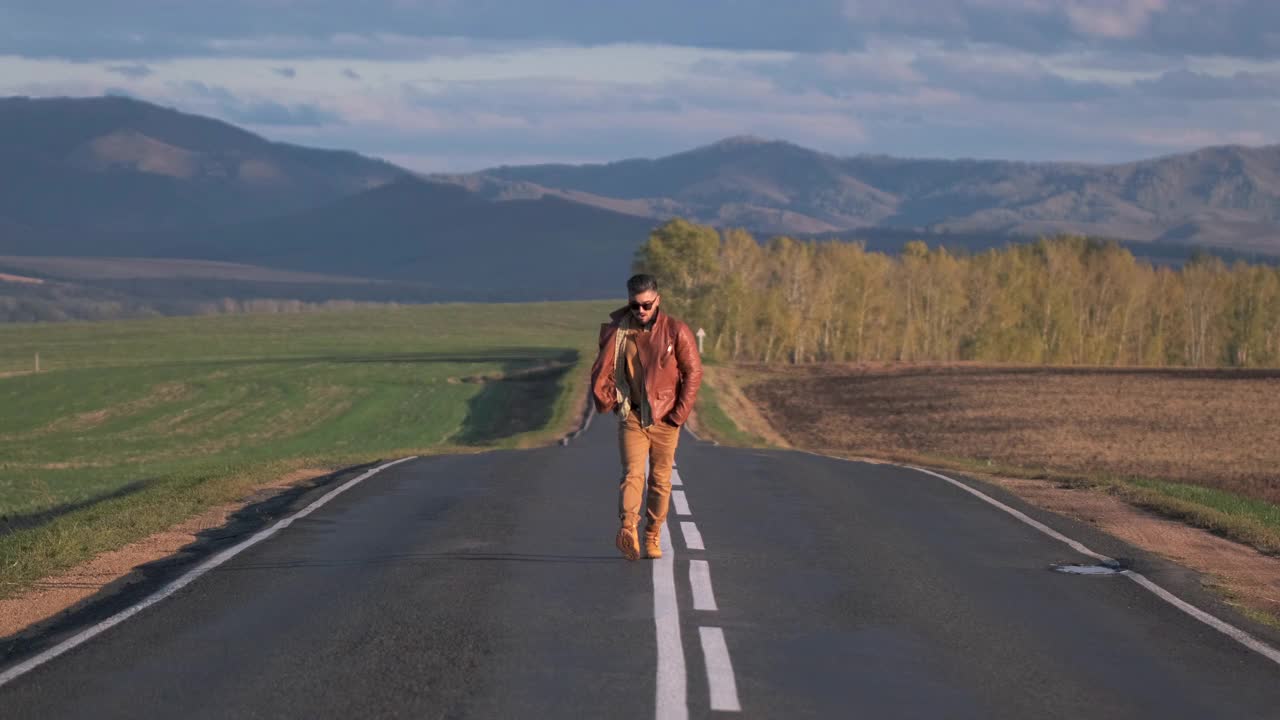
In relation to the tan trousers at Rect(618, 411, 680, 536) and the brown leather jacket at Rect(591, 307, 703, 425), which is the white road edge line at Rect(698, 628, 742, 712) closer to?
the tan trousers at Rect(618, 411, 680, 536)

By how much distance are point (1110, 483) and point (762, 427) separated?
102ft

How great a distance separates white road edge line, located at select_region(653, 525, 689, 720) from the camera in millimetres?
7770

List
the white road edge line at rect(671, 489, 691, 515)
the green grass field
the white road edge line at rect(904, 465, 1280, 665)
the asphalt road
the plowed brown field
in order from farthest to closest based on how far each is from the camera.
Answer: the plowed brown field < the green grass field < the white road edge line at rect(671, 489, 691, 515) < the white road edge line at rect(904, 465, 1280, 665) < the asphalt road

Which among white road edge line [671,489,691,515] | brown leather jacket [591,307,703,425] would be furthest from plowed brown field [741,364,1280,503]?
brown leather jacket [591,307,703,425]

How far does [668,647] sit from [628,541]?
9.15 ft

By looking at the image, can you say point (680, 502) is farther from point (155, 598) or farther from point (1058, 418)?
point (1058, 418)

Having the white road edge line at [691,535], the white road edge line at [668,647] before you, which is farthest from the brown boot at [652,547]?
the white road edge line at [691,535]

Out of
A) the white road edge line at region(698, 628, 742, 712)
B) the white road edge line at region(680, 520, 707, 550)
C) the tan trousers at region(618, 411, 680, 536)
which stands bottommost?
the white road edge line at region(680, 520, 707, 550)

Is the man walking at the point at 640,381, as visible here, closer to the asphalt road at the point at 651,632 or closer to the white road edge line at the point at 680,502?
the asphalt road at the point at 651,632

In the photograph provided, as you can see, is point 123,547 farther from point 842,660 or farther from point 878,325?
point 878,325

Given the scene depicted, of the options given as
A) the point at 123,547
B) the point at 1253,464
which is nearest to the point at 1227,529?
the point at 123,547

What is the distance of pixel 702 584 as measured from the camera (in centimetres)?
1131

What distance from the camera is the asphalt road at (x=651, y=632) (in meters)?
8.02

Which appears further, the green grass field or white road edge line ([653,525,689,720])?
the green grass field
